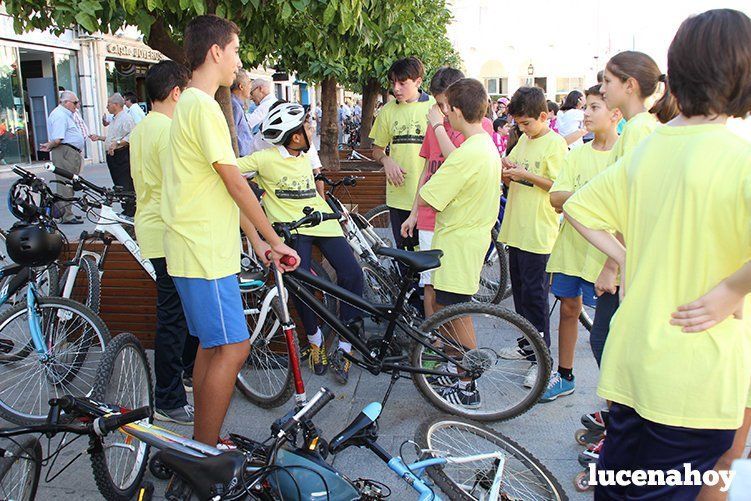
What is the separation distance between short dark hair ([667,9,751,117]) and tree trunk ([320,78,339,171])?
906 centimetres

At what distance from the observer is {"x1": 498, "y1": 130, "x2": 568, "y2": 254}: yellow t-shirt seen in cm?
411

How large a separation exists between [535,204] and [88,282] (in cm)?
311

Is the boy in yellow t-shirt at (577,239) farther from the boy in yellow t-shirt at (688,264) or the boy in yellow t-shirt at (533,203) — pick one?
the boy in yellow t-shirt at (688,264)

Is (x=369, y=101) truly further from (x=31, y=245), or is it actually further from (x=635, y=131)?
(x=635, y=131)

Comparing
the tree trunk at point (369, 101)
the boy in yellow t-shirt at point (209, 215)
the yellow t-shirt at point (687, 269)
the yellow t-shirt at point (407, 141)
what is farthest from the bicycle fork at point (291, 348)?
the tree trunk at point (369, 101)

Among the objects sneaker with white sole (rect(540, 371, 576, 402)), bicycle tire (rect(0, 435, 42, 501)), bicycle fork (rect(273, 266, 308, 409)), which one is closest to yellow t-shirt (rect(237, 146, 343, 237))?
bicycle fork (rect(273, 266, 308, 409))

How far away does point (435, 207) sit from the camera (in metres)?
3.72

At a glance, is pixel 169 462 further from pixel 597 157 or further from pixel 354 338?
pixel 597 157

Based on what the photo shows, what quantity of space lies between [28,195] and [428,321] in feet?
8.07

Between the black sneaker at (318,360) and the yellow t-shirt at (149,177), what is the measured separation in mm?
1280

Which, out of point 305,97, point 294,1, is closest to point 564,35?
point 305,97

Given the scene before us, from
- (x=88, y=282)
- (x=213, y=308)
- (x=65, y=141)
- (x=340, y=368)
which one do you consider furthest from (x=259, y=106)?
(x=213, y=308)

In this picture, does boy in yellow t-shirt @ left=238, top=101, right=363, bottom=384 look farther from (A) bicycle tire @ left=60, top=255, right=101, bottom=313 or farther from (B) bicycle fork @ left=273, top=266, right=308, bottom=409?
(A) bicycle tire @ left=60, top=255, right=101, bottom=313

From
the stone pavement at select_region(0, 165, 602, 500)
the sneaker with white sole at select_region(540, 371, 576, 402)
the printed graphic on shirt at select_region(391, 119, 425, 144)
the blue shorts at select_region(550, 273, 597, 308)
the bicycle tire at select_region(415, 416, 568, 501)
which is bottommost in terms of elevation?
the stone pavement at select_region(0, 165, 602, 500)
